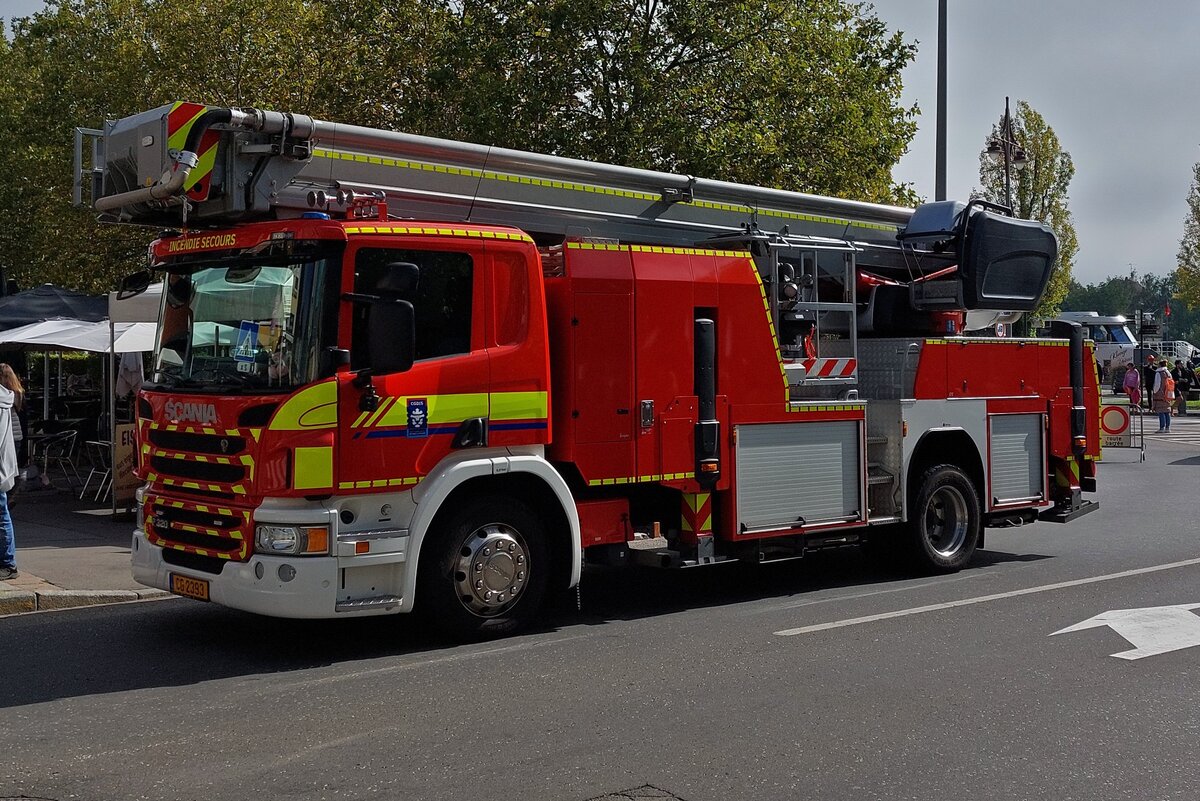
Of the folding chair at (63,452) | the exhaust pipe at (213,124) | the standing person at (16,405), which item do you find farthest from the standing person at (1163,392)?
the exhaust pipe at (213,124)

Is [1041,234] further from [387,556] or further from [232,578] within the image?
[232,578]

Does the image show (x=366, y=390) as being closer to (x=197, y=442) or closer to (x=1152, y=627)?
(x=197, y=442)

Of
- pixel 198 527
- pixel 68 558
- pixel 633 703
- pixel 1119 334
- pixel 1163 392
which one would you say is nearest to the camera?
pixel 633 703

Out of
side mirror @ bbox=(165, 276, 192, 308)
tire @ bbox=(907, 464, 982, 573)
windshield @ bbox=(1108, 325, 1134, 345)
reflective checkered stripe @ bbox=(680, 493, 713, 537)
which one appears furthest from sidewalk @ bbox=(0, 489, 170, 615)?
windshield @ bbox=(1108, 325, 1134, 345)

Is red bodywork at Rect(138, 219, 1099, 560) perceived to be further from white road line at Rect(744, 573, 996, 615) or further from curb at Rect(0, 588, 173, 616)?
curb at Rect(0, 588, 173, 616)

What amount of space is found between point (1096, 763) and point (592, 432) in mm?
4089

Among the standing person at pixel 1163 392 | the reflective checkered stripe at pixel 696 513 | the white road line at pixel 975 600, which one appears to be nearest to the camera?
the white road line at pixel 975 600

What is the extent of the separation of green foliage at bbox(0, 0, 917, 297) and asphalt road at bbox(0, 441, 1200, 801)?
357 inches

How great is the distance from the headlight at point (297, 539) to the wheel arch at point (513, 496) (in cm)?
56

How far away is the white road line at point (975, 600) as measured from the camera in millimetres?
8805

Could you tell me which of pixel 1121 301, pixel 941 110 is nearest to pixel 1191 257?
pixel 941 110

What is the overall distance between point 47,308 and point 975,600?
1544 centimetres

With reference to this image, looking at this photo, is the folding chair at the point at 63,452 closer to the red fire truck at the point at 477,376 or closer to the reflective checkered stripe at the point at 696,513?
the red fire truck at the point at 477,376

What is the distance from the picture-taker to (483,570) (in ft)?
27.1
